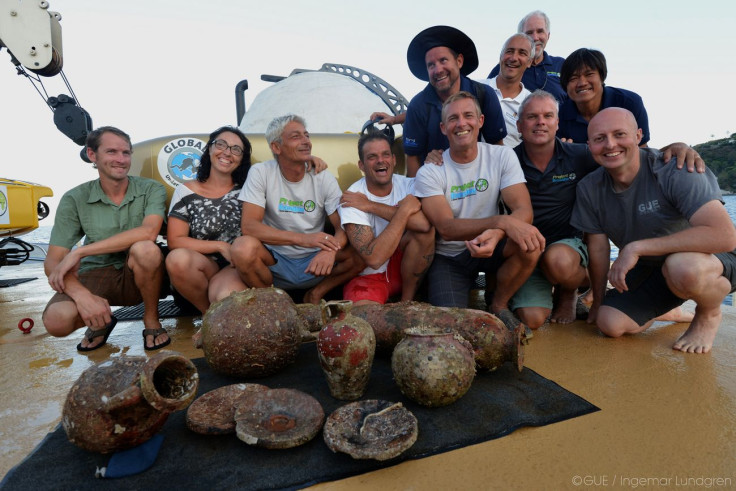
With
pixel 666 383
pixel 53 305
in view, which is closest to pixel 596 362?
pixel 666 383

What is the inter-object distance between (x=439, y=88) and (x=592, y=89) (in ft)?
3.64

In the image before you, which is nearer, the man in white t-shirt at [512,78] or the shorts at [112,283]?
the shorts at [112,283]

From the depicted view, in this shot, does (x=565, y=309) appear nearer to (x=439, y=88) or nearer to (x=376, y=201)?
(x=376, y=201)

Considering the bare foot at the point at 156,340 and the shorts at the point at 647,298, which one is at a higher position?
the shorts at the point at 647,298

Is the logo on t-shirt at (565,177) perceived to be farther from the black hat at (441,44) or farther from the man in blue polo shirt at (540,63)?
the man in blue polo shirt at (540,63)

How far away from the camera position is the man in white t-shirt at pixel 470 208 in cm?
270

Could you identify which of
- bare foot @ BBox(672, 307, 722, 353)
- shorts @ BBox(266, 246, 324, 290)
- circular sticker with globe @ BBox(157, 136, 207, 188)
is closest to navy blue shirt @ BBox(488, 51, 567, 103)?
bare foot @ BBox(672, 307, 722, 353)

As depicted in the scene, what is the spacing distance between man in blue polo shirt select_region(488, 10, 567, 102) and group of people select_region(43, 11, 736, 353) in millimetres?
726

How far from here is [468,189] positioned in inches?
113

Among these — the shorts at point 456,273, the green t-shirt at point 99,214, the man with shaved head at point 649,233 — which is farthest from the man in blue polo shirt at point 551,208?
the green t-shirt at point 99,214

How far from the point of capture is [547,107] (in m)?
2.73

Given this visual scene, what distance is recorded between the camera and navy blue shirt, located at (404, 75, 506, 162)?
319 cm

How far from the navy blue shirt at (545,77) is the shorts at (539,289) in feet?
5.69

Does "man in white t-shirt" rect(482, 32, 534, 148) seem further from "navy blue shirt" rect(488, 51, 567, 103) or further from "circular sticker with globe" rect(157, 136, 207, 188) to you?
"circular sticker with globe" rect(157, 136, 207, 188)
